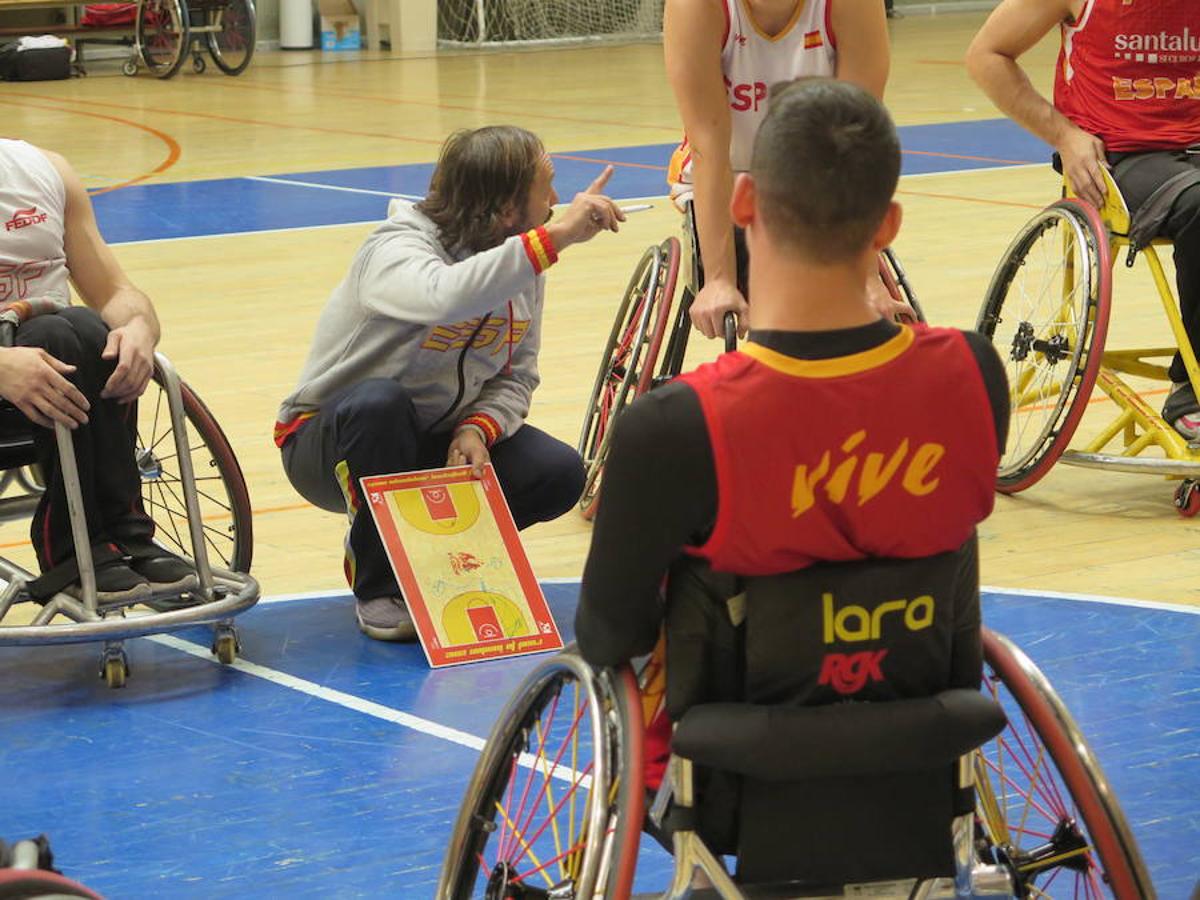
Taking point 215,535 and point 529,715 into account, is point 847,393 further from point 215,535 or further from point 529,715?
point 215,535

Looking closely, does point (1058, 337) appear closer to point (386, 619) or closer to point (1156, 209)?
point (1156, 209)

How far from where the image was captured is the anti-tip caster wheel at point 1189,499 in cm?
394

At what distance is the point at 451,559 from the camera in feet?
10.9

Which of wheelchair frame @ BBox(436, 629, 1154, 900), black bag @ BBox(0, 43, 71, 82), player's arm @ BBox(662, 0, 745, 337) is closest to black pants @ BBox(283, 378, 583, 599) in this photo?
player's arm @ BBox(662, 0, 745, 337)

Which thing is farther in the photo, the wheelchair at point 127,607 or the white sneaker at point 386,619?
the white sneaker at point 386,619

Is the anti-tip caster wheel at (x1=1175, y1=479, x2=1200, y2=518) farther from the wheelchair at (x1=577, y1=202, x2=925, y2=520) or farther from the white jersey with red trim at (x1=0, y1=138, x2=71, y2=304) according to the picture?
the white jersey with red trim at (x1=0, y1=138, x2=71, y2=304)

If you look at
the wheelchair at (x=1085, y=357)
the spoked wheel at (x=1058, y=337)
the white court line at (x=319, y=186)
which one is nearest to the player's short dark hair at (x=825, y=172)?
the spoked wheel at (x=1058, y=337)

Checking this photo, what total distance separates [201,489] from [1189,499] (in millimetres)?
1950

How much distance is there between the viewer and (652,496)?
1.62m

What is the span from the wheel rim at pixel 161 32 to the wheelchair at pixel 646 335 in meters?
9.96

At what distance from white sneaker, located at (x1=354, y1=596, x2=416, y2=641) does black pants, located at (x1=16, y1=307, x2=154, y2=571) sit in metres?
0.39

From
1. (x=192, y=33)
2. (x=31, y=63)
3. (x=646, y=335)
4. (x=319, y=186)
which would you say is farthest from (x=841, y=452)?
(x=192, y=33)

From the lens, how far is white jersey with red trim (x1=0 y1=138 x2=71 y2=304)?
3.13m

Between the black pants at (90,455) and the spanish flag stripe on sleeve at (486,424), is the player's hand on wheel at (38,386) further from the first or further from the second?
the spanish flag stripe on sleeve at (486,424)
